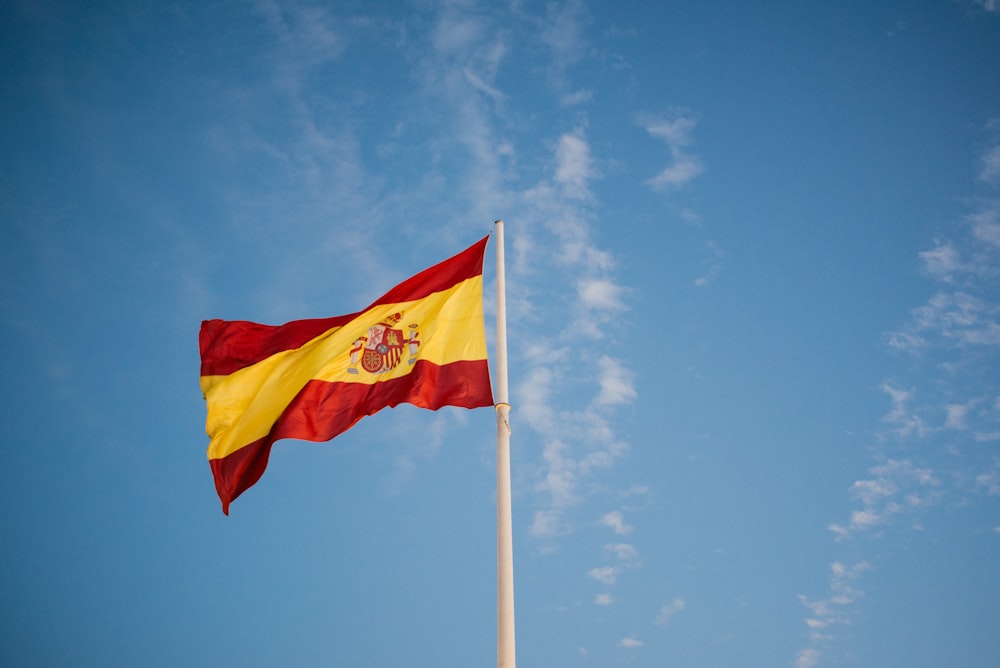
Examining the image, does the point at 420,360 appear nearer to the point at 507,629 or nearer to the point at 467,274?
the point at 467,274

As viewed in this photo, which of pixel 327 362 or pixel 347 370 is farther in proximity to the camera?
pixel 327 362

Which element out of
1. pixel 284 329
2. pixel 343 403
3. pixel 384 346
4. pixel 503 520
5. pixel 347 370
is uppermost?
pixel 284 329

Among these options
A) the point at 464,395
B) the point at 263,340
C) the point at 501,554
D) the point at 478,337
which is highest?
the point at 263,340

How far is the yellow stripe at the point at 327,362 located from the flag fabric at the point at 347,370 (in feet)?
0.07

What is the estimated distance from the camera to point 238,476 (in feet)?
49.3

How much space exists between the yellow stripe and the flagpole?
2.24 feet

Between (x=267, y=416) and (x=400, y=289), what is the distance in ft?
11.7

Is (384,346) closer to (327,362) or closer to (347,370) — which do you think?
(347,370)

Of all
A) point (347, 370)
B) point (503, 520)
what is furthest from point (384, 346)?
point (503, 520)

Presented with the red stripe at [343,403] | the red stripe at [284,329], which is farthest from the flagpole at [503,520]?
the red stripe at [284,329]

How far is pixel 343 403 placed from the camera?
1516cm

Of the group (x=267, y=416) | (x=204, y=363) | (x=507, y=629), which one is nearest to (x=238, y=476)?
(x=267, y=416)

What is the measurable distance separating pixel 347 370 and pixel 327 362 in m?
0.46

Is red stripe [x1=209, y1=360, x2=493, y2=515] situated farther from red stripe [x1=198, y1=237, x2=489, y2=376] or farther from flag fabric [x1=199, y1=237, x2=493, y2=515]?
red stripe [x1=198, y1=237, x2=489, y2=376]
